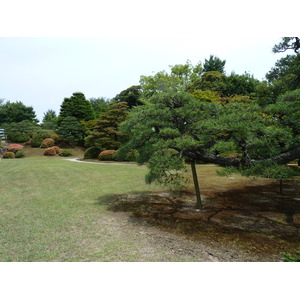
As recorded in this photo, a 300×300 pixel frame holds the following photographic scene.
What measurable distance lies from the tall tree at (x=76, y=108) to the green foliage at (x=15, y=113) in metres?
7.42

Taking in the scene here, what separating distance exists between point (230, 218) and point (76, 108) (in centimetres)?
2981

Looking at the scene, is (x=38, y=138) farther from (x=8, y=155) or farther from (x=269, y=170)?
(x=269, y=170)

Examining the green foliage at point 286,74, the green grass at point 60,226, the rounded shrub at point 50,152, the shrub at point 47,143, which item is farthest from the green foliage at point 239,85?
the shrub at point 47,143

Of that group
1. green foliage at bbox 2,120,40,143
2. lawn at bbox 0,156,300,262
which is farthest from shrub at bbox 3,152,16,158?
lawn at bbox 0,156,300,262

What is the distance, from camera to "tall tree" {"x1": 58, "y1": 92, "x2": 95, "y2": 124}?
30.8m

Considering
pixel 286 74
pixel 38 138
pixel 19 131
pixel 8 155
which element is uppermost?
pixel 286 74

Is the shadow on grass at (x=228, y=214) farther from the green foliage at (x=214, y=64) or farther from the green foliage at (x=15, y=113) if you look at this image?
the green foliage at (x=15, y=113)

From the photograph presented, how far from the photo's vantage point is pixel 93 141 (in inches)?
777

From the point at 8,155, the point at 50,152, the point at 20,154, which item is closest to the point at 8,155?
the point at 8,155

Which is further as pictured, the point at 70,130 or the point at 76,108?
the point at 76,108

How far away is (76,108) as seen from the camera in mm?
30828

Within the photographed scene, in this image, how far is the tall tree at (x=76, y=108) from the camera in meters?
30.8

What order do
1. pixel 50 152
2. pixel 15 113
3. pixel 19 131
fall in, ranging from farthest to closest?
1. pixel 15 113
2. pixel 19 131
3. pixel 50 152

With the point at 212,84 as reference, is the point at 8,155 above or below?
below
